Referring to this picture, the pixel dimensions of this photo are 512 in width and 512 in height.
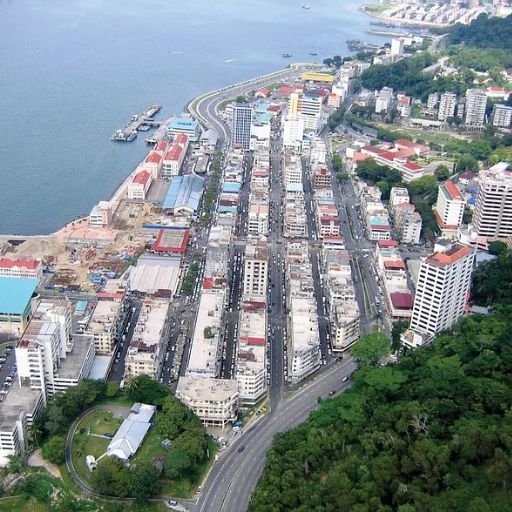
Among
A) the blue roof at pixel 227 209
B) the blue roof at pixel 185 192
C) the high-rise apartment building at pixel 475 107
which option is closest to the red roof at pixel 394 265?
the blue roof at pixel 227 209

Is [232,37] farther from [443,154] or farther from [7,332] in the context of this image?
[7,332]

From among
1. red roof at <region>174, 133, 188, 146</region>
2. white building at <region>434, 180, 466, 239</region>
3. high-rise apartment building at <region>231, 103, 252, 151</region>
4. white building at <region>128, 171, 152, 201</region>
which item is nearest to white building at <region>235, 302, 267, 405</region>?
white building at <region>434, 180, 466, 239</region>

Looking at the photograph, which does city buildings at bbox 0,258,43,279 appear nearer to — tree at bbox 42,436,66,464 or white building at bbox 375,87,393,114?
tree at bbox 42,436,66,464

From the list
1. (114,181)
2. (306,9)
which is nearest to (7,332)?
(114,181)

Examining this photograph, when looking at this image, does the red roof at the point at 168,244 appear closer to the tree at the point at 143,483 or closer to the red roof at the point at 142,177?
the red roof at the point at 142,177

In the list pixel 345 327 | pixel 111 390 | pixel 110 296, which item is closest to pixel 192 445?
pixel 111 390

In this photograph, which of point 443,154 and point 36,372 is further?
point 443,154
